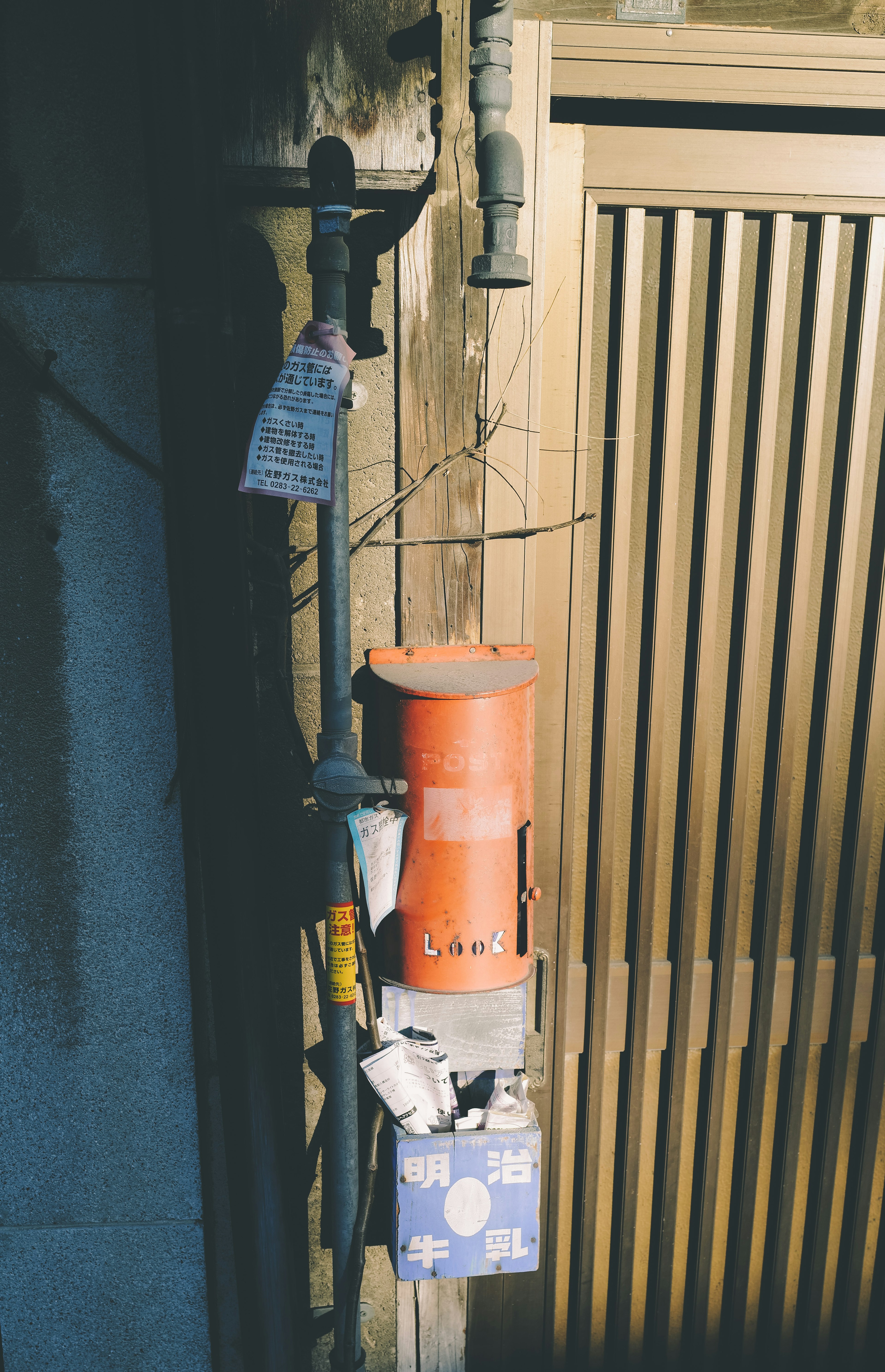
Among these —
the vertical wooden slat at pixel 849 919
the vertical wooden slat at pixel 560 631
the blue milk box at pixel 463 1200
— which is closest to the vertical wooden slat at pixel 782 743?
the vertical wooden slat at pixel 849 919

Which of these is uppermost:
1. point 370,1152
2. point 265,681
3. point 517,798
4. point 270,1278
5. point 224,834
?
point 265,681

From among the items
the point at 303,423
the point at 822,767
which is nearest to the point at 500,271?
the point at 303,423

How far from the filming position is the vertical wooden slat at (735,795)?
2.37 metres

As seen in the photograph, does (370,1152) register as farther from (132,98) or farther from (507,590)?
(132,98)

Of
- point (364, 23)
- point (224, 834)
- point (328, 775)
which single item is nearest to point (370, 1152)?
point (224, 834)

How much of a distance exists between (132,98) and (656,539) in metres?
1.84

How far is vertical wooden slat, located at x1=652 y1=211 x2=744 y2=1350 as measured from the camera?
7.72 feet

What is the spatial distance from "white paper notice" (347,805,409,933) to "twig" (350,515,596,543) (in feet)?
2.44

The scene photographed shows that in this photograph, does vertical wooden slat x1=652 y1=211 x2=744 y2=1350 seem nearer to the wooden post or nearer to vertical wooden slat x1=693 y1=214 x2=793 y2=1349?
vertical wooden slat x1=693 y1=214 x2=793 y2=1349

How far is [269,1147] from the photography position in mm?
2352

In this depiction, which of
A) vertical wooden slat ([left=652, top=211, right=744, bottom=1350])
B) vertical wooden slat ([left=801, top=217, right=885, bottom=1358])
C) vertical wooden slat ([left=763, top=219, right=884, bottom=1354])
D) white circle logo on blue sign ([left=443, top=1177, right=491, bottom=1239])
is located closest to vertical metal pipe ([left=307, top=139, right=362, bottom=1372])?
white circle logo on blue sign ([left=443, top=1177, right=491, bottom=1239])

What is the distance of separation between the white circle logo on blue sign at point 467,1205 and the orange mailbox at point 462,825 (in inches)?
24.1

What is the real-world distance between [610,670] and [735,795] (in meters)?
0.57

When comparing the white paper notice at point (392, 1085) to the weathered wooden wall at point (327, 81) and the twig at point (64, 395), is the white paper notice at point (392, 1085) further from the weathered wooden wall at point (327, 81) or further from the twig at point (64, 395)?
the weathered wooden wall at point (327, 81)
